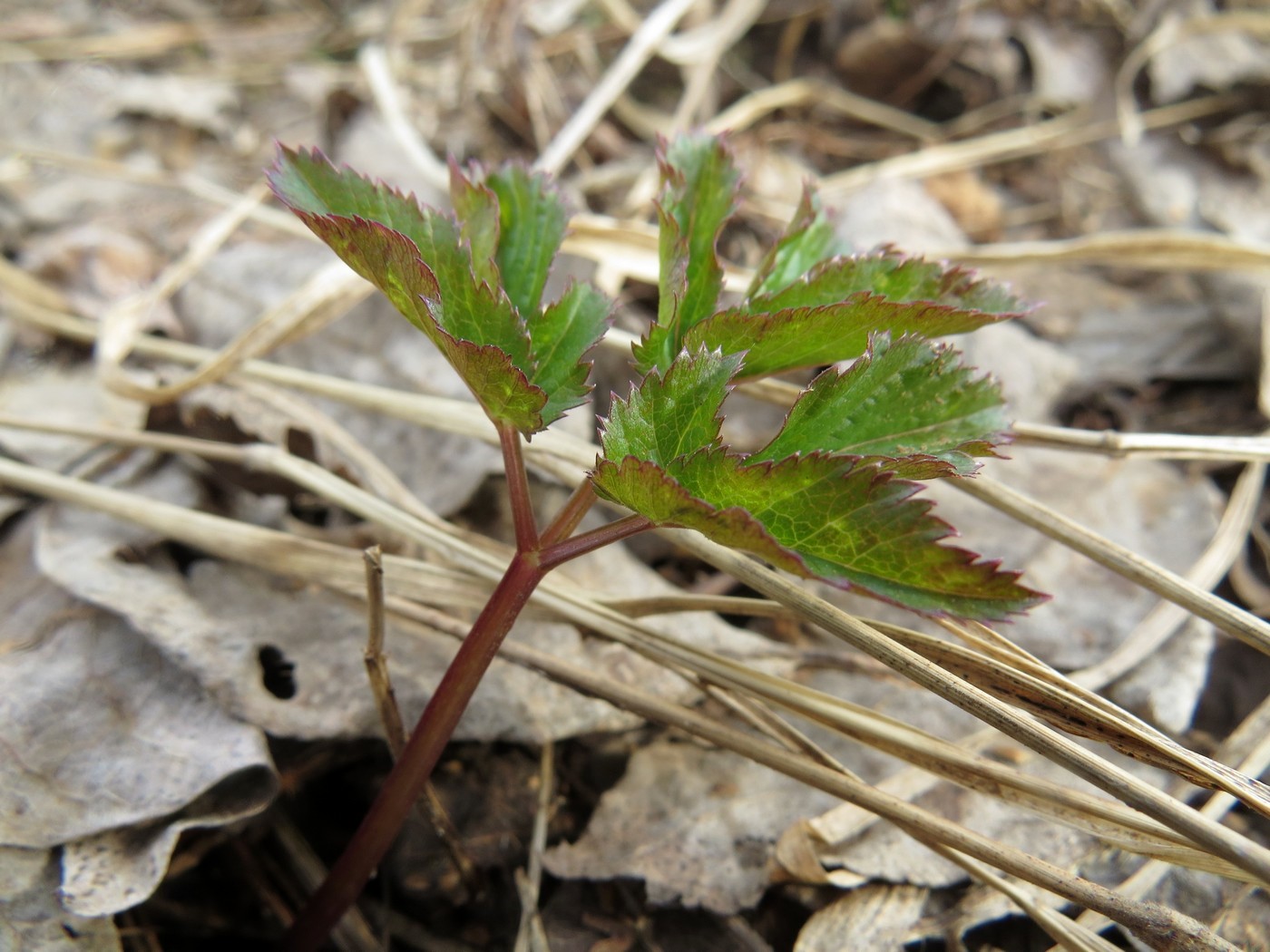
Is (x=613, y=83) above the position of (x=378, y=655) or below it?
above

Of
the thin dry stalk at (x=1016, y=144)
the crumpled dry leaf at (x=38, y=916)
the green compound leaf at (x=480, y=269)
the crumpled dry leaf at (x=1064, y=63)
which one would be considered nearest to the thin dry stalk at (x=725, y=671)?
the green compound leaf at (x=480, y=269)

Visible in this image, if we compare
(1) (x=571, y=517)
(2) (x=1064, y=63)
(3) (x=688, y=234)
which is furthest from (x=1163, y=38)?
(1) (x=571, y=517)

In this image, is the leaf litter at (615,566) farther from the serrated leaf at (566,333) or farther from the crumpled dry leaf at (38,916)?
the serrated leaf at (566,333)

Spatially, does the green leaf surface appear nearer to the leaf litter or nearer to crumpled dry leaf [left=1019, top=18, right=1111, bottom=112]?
the leaf litter

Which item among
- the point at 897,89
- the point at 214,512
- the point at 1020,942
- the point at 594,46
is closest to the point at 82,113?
the point at 594,46

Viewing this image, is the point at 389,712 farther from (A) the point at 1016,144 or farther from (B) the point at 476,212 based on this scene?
(A) the point at 1016,144

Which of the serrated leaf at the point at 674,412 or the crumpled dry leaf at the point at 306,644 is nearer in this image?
the serrated leaf at the point at 674,412
